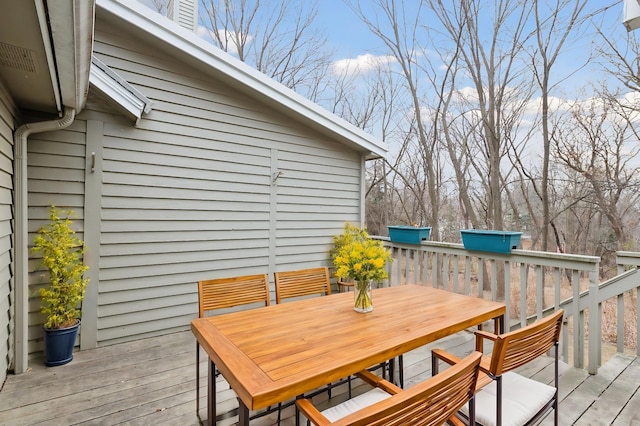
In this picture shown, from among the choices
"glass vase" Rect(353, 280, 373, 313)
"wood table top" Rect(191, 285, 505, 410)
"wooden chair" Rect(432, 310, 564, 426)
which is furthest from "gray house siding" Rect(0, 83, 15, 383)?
"wooden chair" Rect(432, 310, 564, 426)

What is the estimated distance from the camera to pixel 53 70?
205 centimetres

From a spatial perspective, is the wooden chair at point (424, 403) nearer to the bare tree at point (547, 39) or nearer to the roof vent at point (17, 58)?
the roof vent at point (17, 58)

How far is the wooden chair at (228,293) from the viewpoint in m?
2.21

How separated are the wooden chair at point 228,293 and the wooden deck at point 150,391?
0.40 meters

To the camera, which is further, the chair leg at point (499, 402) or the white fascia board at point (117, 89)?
the white fascia board at point (117, 89)

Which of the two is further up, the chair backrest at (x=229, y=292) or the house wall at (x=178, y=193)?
the house wall at (x=178, y=193)

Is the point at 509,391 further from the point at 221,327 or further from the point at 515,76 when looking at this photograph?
the point at 515,76

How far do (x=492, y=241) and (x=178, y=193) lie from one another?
11.3ft

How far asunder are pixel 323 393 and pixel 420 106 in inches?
280

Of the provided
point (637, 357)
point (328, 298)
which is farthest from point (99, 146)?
point (637, 357)

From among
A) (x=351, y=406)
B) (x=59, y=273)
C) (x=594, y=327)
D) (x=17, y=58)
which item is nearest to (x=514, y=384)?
(x=351, y=406)

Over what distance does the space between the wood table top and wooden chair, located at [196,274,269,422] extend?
313mm

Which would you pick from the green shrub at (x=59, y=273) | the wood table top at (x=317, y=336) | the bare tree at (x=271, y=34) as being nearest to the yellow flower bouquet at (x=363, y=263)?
the wood table top at (x=317, y=336)

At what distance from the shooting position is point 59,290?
2.79 m
